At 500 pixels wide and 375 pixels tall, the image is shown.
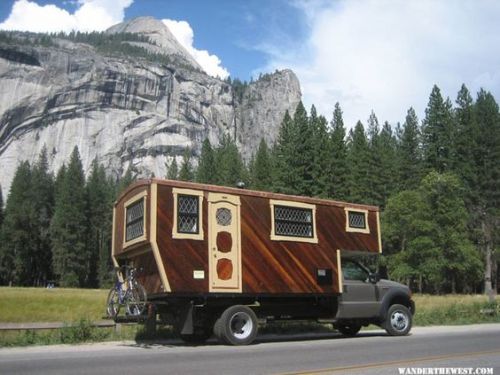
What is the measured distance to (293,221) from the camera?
562 inches

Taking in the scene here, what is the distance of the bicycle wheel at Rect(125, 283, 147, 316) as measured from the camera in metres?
12.0

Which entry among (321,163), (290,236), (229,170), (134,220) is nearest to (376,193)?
(321,163)

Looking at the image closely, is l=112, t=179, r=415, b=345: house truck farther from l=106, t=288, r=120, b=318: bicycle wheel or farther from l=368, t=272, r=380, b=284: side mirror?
l=106, t=288, r=120, b=318: bicycle wheel

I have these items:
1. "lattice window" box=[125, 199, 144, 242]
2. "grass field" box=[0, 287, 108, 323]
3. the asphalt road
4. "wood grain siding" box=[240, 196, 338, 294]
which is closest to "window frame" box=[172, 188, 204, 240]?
"lattice window" box=[125, 199, 144, 242]

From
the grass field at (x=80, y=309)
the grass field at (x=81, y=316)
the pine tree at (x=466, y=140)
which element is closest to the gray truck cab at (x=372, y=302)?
the grass field at (x=81, y=316)

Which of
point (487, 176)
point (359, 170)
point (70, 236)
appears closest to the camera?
point (487, 176)

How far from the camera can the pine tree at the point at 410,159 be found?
208 feet

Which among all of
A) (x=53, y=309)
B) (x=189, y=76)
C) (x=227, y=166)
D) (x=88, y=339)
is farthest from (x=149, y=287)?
(x=189, y=76)

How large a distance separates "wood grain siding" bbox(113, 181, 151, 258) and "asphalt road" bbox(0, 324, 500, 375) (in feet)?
7.43

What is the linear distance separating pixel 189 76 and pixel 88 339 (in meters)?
147

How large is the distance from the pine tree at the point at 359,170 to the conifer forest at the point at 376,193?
12 centimetres

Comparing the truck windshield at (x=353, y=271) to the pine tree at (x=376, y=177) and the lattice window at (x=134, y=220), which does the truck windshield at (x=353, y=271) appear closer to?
the lattice window at (x=134, y=220)

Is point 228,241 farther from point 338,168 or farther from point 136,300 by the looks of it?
point 338,168

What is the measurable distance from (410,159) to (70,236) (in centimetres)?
4396
